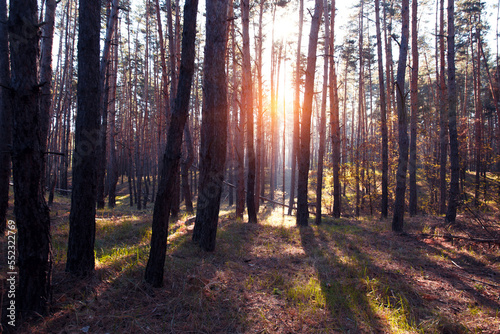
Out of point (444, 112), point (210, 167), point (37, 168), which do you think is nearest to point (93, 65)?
point (37, 168)

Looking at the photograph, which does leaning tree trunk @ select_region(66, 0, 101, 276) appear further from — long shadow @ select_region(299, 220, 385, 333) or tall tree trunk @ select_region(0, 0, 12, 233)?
long shadow @ select_region(299, 220, 385, 333)

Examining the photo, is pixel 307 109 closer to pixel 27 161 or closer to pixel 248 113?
pixel 248 113

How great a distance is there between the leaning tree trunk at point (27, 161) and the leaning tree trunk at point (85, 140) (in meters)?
0.79

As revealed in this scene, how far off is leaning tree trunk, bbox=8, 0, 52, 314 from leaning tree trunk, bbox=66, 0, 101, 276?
31.1 inches

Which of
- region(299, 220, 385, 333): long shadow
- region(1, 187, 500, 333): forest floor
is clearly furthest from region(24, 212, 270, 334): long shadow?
region(299, 220, 385, 333): long shadow

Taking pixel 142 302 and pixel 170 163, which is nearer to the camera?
pixel 142 302

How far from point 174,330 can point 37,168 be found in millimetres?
2493

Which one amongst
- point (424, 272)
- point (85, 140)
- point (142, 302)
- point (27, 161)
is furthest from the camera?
point (424, 272)

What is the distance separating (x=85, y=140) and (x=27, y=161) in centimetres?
94

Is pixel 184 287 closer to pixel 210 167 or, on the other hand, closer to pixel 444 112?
pixel 210 167

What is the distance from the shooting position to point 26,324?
282cm

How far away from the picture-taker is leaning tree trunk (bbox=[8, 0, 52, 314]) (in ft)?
9.41

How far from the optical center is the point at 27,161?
2.89 m

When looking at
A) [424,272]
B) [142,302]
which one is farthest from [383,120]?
[142,302]
